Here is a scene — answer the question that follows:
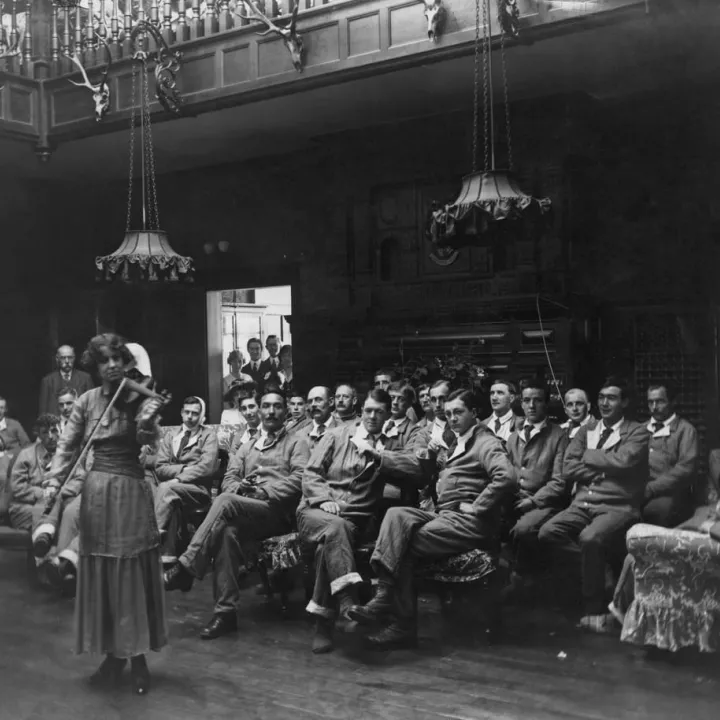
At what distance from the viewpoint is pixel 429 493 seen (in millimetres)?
6008

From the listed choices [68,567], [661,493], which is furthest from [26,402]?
[661,493]

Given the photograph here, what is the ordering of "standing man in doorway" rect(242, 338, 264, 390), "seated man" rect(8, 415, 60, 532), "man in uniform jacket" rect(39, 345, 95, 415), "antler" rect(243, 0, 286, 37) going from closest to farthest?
"seated man" rect(8, 415, 60, 532) < "antler" rect(243, 0, 286, 37) < "man in uniform jacket" rect(39, 345, 95, 415) < "standing man in doorway" rect(242, 338, 264, 390)

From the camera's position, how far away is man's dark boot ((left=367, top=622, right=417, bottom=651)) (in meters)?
4.84

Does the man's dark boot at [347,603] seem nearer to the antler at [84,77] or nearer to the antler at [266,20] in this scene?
the antler at [266,20]

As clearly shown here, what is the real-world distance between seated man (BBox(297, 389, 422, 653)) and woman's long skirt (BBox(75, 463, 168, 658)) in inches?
43.4

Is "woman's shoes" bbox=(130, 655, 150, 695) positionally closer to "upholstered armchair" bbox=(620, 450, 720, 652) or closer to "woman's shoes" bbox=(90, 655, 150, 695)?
"woman's shoes" bbox=(90, 655, 150, 695)

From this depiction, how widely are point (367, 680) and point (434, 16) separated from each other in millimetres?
4766

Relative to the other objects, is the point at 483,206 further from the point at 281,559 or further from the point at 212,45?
the point at 212,45

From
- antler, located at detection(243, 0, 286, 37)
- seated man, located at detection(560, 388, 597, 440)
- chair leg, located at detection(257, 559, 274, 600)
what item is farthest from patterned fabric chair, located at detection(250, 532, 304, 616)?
antler, located at detection(243, 0, 286, 37)

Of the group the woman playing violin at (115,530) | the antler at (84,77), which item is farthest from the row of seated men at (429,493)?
the antler at (84,77)

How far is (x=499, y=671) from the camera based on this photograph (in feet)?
14.7

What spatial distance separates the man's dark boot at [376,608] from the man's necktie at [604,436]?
6.02 ft

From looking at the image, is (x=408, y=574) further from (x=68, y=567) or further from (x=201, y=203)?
(x=201, y=203)

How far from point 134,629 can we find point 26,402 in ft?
26.4
